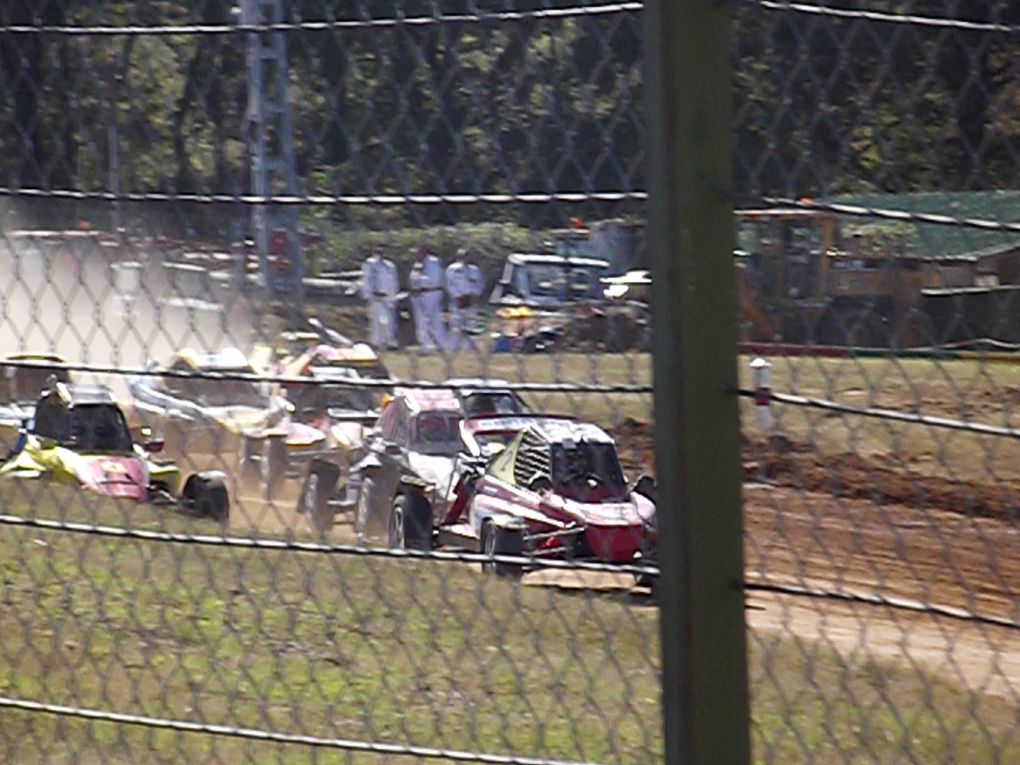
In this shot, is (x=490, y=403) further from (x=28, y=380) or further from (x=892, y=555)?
(x=28, y=380)

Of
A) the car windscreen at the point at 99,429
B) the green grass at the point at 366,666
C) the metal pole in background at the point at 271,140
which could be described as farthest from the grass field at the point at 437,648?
the metal pole in background at the point at 271,140

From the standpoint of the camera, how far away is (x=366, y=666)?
307cm

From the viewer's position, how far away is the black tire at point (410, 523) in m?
2.72

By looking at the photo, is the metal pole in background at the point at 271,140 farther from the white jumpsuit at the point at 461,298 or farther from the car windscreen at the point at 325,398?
the white jumpsuit at the point at 461,298

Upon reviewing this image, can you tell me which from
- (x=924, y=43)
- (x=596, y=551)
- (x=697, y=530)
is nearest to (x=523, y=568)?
(x=596, y=551)

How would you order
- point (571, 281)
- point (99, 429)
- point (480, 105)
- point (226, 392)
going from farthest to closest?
1. point (99, 429)
2. point (226, 392)
3. point (480, 105)
4. point (571, 281)

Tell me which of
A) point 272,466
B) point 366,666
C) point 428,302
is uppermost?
point 428,302

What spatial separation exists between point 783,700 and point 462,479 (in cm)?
59

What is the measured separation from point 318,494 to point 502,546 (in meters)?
0.35

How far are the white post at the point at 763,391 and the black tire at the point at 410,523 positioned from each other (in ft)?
1.84

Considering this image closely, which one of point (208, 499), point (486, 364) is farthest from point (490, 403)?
point (208, 499)

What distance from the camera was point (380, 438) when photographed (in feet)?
9.19

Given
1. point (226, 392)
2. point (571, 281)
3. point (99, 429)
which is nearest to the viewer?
point (571, 281)

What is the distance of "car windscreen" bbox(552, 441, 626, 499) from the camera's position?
2.55 meters
